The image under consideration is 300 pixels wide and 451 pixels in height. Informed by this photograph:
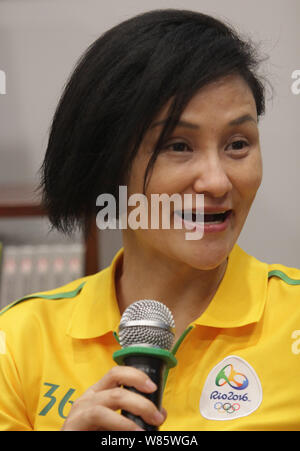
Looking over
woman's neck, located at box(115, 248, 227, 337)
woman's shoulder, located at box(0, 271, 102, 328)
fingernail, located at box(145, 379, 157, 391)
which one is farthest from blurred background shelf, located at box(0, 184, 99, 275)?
fingernail, located at box(145, 379, 157, 391)

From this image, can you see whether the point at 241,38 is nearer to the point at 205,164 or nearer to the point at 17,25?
the point at 205,164

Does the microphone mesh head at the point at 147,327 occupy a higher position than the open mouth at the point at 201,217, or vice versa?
the open mouth at the point at 201,217

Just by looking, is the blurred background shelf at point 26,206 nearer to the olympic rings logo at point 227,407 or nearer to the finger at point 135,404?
the olympic rings logo at point 227,407

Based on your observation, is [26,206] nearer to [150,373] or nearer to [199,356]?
[199,356]

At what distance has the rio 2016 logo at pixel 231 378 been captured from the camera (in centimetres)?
110

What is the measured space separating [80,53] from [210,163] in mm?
662

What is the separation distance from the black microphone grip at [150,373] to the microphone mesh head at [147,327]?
2 cm

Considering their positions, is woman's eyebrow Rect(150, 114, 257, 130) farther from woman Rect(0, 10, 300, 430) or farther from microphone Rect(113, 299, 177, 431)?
microphone Rect(113, 299, 177, 431)

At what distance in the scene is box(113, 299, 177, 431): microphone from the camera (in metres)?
0.79

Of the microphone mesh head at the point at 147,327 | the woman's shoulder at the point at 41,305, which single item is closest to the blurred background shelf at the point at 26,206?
the woman's shoulder at the point at 41,305

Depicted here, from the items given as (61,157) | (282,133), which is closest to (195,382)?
(61,157)

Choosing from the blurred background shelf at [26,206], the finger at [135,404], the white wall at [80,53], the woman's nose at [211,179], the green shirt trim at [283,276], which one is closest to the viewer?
the finger at [135,404]

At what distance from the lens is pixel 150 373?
2.61ft

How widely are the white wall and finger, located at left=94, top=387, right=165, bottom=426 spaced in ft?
2.43
